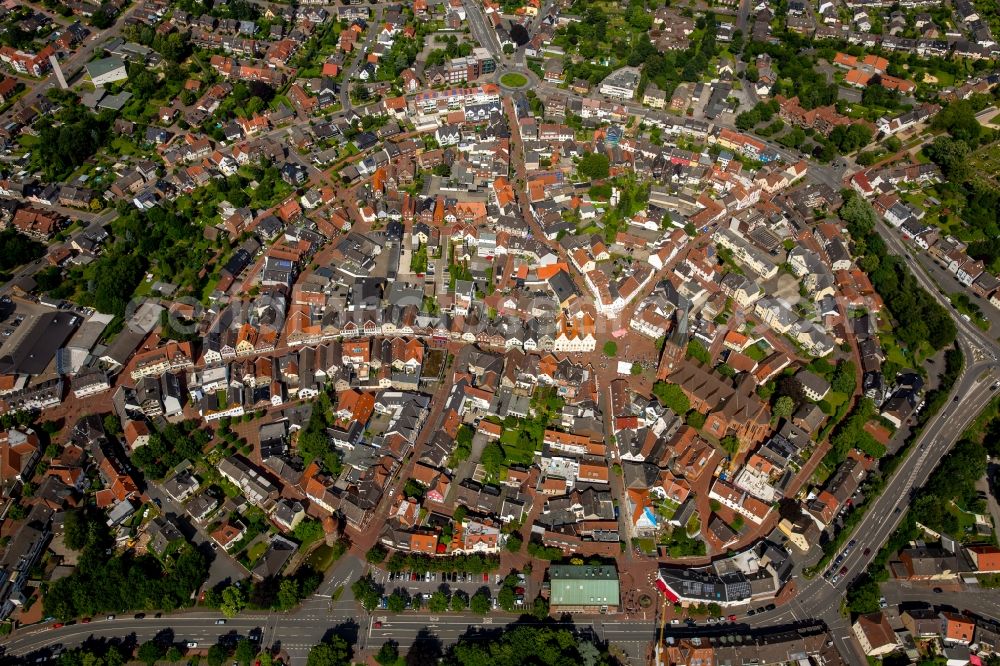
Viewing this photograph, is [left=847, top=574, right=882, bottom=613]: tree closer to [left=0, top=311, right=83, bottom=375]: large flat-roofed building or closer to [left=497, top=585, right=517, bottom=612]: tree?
[left=497, top=585, right=517, bottom=612]: tree

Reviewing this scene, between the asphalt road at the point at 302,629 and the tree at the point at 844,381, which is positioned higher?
the tree at the point at 844,381

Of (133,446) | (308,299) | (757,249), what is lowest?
(133,446)

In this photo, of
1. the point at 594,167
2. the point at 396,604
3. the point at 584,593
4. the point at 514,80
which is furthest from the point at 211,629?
the point at 514,80

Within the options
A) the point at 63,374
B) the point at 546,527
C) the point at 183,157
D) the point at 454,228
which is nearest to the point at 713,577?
→ the point at 546,527

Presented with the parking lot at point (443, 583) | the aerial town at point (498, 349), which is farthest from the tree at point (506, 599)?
the parking lot at point (443, 583)

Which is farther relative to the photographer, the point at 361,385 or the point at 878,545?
the point at 361,385

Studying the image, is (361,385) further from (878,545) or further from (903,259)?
(903,259)

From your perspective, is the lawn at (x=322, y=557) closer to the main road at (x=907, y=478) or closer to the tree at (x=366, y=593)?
the tree at (x=366, y=593)

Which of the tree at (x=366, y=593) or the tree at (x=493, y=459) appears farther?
the tree at (x=493, y=459)
